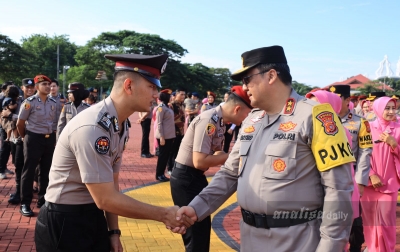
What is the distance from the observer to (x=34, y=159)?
573 cm

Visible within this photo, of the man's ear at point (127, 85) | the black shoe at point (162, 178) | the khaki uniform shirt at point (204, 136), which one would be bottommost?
the black shoe at point (162, 178)

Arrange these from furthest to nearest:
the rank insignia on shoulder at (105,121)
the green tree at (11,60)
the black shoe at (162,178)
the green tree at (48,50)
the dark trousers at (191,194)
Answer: the green tree at (48,50), the green tree at (11,60), the black shoe at (162,178), the dark trousers at (191,194), the rank insignia on shoulder at (105,121)

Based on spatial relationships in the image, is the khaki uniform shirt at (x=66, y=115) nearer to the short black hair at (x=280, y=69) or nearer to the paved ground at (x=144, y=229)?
the paved ground at (x=144, y=229)

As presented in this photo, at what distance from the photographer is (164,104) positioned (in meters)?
8.96

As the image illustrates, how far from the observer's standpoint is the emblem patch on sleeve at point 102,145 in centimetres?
210

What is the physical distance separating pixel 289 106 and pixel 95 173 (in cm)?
120

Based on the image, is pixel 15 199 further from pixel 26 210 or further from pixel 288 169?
pixel 288 169

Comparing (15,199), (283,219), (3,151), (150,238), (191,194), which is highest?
(283,219)

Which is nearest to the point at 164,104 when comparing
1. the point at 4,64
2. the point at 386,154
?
the point at 386,154

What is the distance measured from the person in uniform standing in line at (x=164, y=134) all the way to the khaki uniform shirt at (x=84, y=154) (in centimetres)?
585

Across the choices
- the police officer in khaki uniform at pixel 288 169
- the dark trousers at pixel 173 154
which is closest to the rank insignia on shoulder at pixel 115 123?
the police officer in khaki uniform at pixel 288 169

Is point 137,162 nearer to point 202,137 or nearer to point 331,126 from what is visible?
point 202,137

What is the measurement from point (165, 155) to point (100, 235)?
578 centimetres

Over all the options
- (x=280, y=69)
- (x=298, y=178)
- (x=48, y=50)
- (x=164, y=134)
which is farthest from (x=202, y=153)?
(x=48, y=50)
